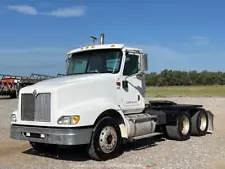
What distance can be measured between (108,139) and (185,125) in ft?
13.8

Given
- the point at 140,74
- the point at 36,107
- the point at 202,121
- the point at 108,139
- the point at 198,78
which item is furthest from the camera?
the point at 198,78

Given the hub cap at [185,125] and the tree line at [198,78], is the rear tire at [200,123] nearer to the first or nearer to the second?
the hub cap at [185,125]

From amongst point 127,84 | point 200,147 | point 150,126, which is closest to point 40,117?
point 127,84

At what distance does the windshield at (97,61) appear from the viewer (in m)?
10.0

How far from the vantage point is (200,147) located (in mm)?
10609

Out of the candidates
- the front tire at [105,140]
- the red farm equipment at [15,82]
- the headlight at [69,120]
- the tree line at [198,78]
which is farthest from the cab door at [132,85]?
the tree line at [198,78]

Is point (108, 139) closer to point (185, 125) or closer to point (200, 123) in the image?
point (185, 125)

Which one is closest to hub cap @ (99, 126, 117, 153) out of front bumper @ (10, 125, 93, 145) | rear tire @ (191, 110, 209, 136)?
front bumper @ (10, 125, 93, 145)

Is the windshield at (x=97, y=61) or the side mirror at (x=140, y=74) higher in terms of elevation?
Answer: the windshield at (x=97, y=61)

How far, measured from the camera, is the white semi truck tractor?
333 inches

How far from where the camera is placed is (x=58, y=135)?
8250 millimetres

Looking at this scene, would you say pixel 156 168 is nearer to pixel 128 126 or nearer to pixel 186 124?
pixel 128 126

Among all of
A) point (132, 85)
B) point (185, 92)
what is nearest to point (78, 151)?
point (132, 85)

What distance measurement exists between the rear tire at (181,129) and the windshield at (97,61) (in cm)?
317
